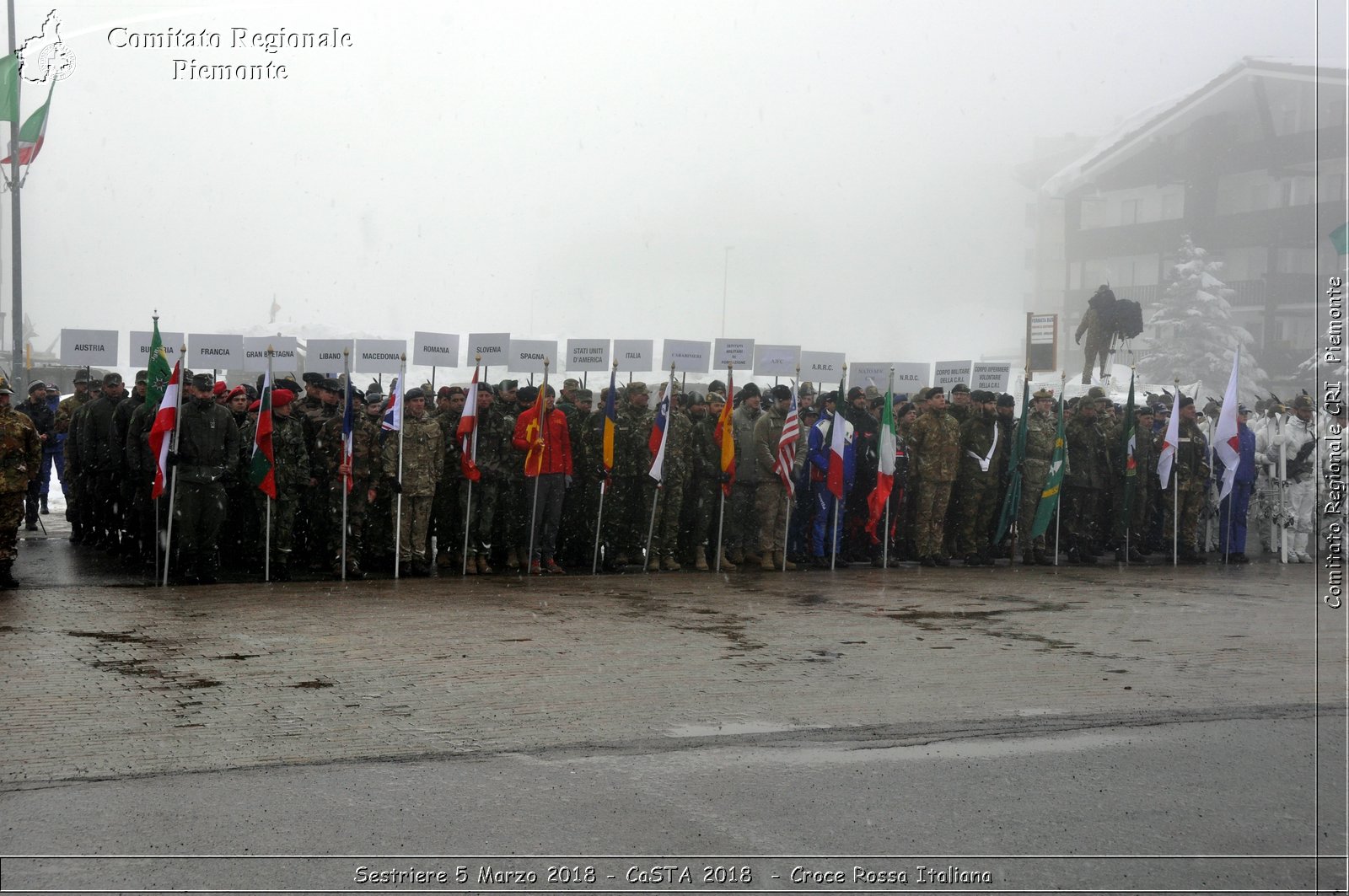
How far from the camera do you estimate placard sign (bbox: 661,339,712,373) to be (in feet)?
52.2

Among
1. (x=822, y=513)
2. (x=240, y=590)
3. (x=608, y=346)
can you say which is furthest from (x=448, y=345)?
(x=822, y=513)

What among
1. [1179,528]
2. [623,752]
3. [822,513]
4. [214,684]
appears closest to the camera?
[623,752]

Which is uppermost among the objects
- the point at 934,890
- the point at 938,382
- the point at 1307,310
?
the point at 1307,310

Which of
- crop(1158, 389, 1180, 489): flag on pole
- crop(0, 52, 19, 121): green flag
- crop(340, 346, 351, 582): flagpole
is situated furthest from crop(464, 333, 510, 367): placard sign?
crop(0, 52, 19, 121): green flag

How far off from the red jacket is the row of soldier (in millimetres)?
27

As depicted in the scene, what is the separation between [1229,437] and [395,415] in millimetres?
11082

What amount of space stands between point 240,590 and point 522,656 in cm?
450

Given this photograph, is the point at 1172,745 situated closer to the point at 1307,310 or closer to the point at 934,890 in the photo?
the point at 934,890

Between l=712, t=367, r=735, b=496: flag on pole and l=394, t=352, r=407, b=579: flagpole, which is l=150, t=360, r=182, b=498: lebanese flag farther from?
l=712, t=367, r=735, b=496: flag on pole

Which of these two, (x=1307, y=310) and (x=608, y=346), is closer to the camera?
(x=608, y=346)

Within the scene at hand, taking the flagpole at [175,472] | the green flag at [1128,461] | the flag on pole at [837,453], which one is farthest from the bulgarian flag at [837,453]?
the flagpole at [175,472]

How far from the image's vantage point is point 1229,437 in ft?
56.1

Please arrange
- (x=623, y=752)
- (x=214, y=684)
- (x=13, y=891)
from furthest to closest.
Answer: (x=214, y=684) → (x=623, y=752) → (x=13, y=891)

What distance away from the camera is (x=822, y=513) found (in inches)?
627
